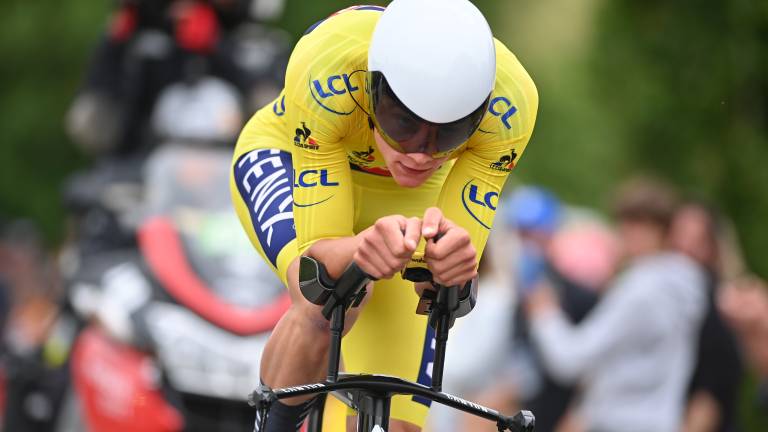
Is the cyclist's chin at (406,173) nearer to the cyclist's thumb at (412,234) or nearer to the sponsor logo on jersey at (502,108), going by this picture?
the sponsor logo on jersey at (502,108)

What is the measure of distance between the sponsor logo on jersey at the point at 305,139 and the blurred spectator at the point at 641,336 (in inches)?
177

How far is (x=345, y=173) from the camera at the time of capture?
530 cm

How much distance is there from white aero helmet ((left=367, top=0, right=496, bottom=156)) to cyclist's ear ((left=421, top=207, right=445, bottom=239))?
336 millimetres

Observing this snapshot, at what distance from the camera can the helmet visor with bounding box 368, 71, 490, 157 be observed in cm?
491

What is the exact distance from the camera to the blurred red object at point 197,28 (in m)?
11.0

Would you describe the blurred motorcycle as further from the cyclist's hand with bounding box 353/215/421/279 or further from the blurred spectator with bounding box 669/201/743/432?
the cyclist's hand with bounding box 353/215/421/279

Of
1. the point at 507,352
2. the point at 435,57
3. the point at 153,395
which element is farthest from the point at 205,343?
the point at 435,57

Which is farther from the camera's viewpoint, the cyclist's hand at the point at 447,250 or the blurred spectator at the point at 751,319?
the blurred spectator at the point at 751,319

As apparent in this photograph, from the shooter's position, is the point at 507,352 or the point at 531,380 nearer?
the point at 507,352

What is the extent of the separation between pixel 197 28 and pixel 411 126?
6.39 metres

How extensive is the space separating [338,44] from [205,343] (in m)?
3.36

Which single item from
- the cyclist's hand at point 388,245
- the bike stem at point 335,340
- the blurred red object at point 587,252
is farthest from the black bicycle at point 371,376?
the blurred red object at point 587,252

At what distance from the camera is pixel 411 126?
4.93 metres

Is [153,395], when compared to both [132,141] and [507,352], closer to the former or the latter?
[507,352]
